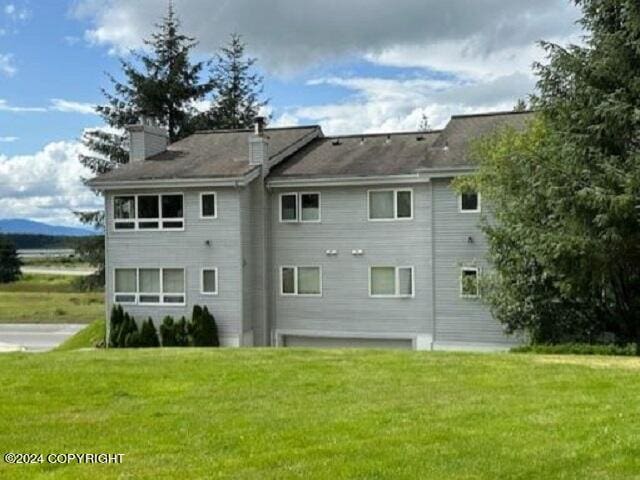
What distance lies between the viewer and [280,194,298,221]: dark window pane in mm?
26141

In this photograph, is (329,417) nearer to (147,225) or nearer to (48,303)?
(147,225)

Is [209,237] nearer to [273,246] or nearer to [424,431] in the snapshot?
[273,246]

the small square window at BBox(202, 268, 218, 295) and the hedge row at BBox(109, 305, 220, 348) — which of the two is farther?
the small square window at BBox(202, 268, 218, 295)

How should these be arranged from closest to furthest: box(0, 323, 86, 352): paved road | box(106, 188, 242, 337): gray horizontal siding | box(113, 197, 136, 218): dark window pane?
box(106, 188, 242, 337): gray horizontal siding
box(113, 197, 136, 218): dark window pane
box(0, 323, 86, 352): paved road

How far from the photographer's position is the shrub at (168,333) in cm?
2503

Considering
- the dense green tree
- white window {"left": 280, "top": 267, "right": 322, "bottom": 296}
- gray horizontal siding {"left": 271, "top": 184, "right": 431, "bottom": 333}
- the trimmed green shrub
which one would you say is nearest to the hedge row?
gray horizontal siding {"left": 271, "top": 184, "right": 431, "bottom": 333}

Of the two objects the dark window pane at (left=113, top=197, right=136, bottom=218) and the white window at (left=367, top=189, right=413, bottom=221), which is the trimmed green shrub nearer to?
the white window at (left=367, top=189, right=413, bottom=221)

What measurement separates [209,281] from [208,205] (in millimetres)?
2597

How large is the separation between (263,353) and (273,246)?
38.8 feet

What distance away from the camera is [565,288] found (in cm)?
1758

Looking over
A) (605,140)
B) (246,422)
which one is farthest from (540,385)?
(605,140)

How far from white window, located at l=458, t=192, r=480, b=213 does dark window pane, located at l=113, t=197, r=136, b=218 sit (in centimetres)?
1137

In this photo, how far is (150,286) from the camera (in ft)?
86.3

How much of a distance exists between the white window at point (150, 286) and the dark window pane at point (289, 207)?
4.04 metres
